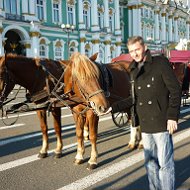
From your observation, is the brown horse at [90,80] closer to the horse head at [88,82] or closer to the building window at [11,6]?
the horse head at [88,82]

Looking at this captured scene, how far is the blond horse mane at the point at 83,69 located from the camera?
187 inches

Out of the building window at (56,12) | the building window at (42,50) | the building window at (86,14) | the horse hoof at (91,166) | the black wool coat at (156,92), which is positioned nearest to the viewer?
the black wool coat at (156,92)

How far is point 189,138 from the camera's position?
7.57m

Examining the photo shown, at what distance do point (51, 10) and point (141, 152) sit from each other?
3269 cm

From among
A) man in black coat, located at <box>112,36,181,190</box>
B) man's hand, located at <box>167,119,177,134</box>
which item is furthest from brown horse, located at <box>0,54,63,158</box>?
man's hand, located at <box>167,119,177,134</box>

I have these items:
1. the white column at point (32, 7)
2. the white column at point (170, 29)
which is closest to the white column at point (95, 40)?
the white column at point (32, 7)

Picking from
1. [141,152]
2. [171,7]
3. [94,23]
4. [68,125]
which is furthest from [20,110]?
[171,7]

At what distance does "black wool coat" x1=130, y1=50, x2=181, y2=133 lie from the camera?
3.37 m

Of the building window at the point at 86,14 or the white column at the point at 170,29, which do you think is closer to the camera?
the building window at the point at 86,14

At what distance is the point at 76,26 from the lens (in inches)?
1569

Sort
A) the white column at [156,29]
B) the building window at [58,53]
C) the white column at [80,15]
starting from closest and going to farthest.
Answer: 1. the building window at [58,53]
2. the white column at [80,15]
3. the white column at [156,29]

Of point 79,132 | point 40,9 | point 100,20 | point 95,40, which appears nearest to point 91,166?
point 79,132

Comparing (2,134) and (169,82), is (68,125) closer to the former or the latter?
(2,134)

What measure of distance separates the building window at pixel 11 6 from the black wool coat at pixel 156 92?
30337 mm
